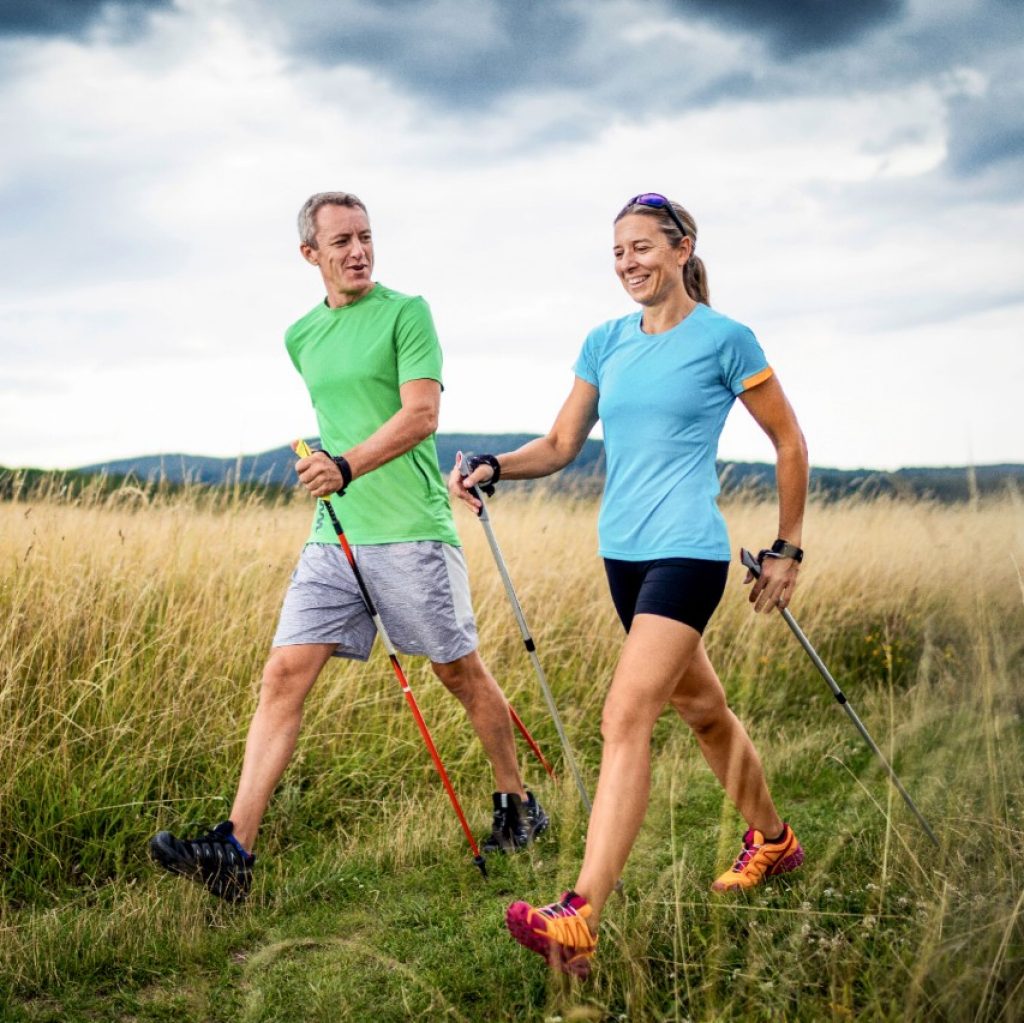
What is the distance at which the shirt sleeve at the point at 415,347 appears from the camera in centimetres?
462

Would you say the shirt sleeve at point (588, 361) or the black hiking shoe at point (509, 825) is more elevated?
the shirt sleeve at point (588, 361)

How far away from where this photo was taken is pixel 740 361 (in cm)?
378

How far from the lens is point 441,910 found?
4.40m

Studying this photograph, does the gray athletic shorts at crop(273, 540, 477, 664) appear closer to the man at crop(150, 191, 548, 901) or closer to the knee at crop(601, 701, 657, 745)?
the man at crop(150, 191, 548, 901)

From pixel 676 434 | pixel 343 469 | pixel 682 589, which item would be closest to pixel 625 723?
pixel 682 589

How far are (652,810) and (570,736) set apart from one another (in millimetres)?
1071

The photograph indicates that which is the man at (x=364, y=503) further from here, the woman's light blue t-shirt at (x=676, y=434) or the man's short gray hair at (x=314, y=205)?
the woman's light blue t-shirt at (x=676, y=434)

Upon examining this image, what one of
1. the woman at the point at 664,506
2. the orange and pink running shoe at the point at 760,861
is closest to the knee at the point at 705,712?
the woman at the point at 664,506

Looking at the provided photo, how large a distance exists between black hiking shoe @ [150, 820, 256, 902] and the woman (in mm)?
1402

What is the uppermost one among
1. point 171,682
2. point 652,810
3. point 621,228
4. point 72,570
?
point 621,228

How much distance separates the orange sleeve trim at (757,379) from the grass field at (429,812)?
917 mm

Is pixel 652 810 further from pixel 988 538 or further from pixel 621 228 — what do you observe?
pixel 621 228

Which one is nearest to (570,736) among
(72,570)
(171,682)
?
(171,682)

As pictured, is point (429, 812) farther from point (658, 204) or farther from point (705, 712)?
point (658, 204)
